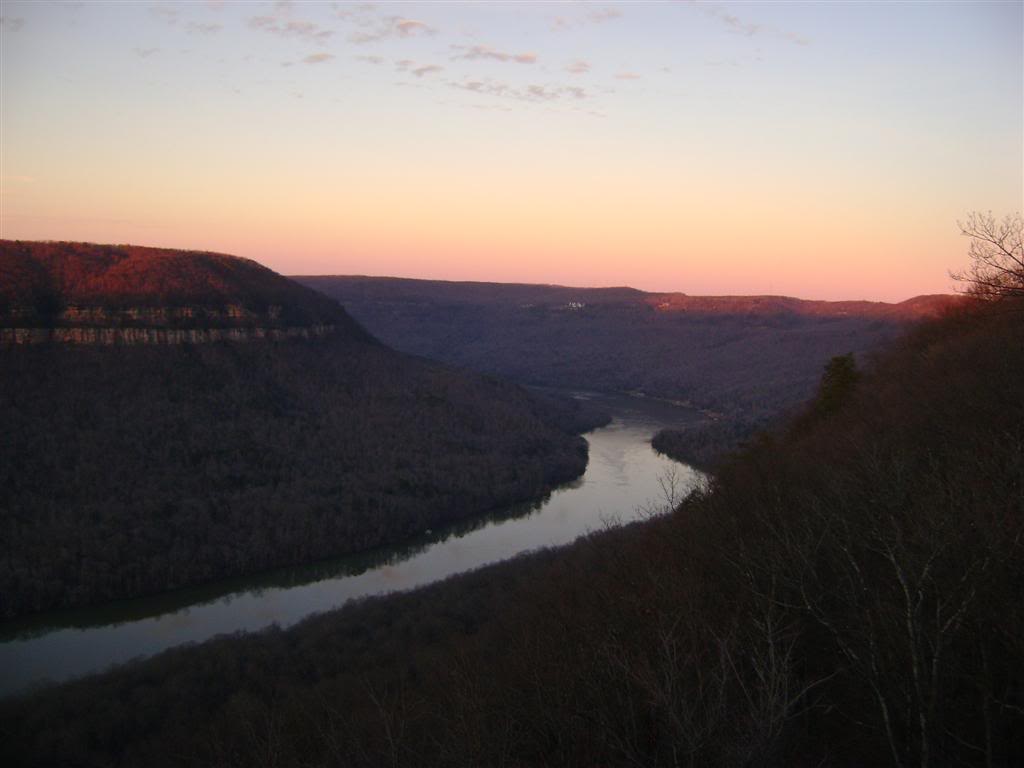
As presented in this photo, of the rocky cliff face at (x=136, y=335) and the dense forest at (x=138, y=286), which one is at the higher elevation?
the dense forest at (x=138, y=286)

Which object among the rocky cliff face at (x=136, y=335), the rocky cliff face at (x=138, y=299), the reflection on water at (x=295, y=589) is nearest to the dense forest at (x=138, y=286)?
the rocky cliff face at (x=138, y=299)

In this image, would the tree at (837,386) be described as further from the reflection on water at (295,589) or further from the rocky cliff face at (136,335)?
the rocky cliff face at (136,335)

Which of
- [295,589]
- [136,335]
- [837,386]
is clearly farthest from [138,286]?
[837,386]

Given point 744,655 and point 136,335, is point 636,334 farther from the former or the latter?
point 744,655

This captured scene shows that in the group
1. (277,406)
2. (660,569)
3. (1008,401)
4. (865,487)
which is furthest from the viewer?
(277,406)

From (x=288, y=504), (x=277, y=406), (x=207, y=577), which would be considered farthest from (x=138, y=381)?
(x=207, y=577)

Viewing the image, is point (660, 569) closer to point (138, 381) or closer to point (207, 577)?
point (207, 577)

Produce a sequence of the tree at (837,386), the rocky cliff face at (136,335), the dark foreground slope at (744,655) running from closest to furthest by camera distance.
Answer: the dark foreground slope at (744,655), the tree at (837,386), the rocky cliff face at (136,335)
